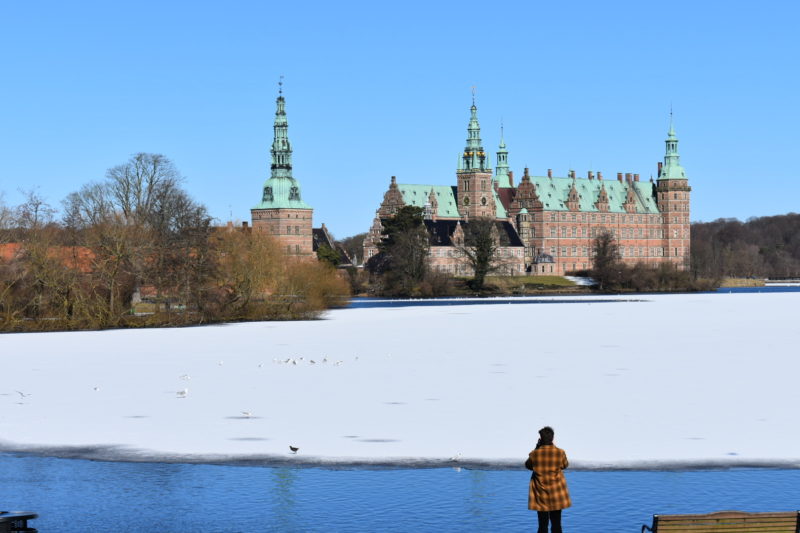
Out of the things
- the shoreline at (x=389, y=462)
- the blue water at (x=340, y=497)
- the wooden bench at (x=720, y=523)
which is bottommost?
the blue water at (x=340, y=497)

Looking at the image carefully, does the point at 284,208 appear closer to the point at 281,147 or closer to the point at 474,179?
the point at 281,147

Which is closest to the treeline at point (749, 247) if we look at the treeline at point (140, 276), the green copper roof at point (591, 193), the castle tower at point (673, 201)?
the castle tower at point (673, 201)

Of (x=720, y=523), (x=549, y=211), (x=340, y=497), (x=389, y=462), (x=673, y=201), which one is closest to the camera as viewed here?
(x=720, y=523)

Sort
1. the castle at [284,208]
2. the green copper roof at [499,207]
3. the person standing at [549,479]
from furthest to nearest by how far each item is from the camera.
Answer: the green copper roof at [499,207] < the castle at [284,208] < the person standing at [549,479]

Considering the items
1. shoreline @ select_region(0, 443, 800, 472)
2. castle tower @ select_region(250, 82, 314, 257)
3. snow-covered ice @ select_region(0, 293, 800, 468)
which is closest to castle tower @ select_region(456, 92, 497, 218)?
castle tower @ select_region(250, 82, 314, 257)

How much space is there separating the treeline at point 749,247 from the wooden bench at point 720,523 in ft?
379

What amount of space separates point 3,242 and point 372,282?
52588 mm

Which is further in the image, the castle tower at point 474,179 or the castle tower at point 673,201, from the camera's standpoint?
the castle tower at point 673,201

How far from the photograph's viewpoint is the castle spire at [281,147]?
116m

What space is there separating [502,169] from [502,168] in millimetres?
130

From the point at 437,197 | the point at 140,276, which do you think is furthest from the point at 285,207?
the point at 140,276

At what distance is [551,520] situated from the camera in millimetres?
9547

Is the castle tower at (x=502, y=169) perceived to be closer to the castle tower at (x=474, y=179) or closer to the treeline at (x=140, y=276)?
the castle tower at (x=474, y=179)

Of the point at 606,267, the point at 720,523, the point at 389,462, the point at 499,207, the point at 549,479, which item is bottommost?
the point at 389,462
